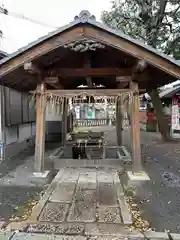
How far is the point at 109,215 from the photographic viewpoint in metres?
3.78

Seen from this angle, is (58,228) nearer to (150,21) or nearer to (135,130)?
(135,130)

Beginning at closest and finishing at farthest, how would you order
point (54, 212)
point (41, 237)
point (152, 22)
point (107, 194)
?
point (41, 237), point (54, 212), point (107, 194), point (152, 22)

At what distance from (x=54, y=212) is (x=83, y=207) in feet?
1.75

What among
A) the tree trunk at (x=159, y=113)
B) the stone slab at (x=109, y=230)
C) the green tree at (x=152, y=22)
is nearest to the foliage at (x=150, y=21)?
the green tree at (x=152, y=22)

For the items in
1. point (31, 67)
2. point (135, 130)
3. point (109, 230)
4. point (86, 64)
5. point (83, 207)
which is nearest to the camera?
point (109, 230)

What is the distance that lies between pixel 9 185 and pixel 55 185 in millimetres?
1168

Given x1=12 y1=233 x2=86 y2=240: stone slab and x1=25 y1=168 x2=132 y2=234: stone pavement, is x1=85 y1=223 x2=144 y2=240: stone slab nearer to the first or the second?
x1=25 y1=168 x2=132 y2=234: stone pavement

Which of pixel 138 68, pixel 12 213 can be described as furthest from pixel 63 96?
pixel 12 213

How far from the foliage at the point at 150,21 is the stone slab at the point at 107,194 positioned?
981cm

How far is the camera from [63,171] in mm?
6449

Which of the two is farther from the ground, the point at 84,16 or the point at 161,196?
the point at 84,16

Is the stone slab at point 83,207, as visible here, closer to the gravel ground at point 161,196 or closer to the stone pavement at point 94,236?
the stone pavement at point 94,236

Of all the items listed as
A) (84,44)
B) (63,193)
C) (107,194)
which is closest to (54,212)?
(63,193)

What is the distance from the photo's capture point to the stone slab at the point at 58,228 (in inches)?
130
